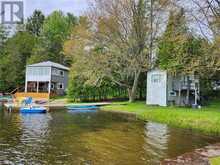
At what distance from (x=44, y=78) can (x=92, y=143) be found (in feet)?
155

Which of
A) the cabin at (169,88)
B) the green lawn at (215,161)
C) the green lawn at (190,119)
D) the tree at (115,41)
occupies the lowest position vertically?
the green lawn at (215,161)

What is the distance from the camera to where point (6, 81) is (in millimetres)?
71438

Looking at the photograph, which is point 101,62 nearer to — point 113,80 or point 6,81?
point 113,80

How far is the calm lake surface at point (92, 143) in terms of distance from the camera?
1587 cm

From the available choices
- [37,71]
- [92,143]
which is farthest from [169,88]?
[37,71]

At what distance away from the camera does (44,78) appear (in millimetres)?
65875

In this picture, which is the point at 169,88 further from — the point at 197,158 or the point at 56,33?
the point at 56,33

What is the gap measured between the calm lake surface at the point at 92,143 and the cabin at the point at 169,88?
54.3 feet

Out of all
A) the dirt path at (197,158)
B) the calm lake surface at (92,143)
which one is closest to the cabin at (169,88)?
the calm lake surface at (92,143)

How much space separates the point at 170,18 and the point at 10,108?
2084 centimetres

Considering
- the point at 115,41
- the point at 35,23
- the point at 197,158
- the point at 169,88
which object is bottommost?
the point at 197,158

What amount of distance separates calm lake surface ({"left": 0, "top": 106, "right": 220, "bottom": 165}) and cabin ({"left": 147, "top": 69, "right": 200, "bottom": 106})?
16543 mm

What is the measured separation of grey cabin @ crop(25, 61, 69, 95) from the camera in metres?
65.6

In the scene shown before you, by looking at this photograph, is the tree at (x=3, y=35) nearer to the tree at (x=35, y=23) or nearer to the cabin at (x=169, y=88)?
the tree at (x=35, y=23)
